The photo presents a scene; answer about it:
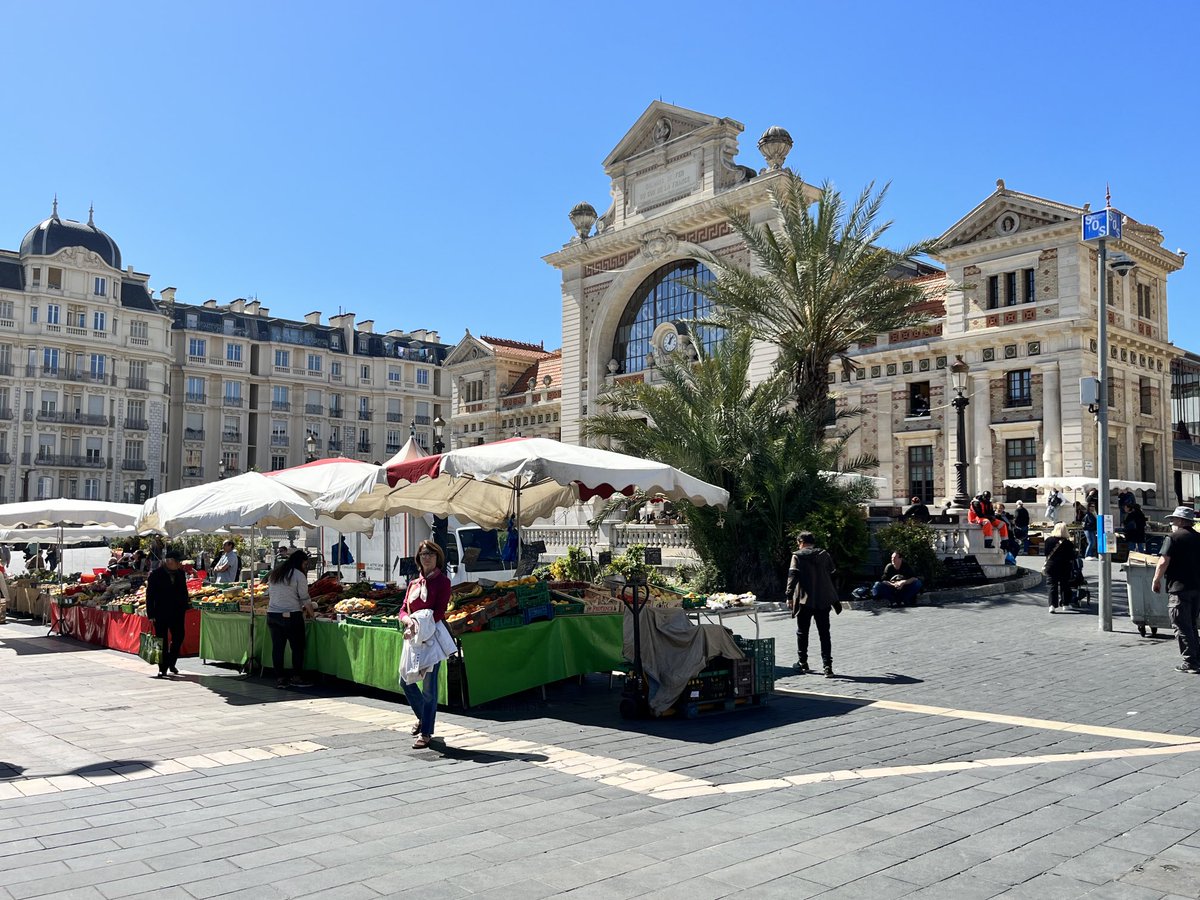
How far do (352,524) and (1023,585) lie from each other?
46.2 ft

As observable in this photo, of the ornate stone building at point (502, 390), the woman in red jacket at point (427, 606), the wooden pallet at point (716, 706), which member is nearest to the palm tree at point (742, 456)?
the wooden pallet at point (716, 706)

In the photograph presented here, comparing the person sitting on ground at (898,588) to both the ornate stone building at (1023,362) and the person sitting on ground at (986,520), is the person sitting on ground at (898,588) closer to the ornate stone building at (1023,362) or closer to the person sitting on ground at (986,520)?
the person sitting on ground at (986,520)

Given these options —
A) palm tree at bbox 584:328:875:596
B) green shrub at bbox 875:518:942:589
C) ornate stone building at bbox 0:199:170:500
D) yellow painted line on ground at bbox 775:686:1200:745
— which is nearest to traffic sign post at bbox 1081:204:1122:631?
green shrub at bbox 875:518:942:589

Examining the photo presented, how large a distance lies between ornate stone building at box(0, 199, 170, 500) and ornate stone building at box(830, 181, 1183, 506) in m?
45.5

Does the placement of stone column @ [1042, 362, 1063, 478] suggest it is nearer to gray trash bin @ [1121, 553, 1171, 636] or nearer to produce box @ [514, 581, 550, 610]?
gray trash bin @ [1121, 553, 1171, 636]

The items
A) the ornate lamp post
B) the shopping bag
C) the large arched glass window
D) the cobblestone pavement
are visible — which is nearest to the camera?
the cobblestone pavement

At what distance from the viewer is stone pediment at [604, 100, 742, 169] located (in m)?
38.7

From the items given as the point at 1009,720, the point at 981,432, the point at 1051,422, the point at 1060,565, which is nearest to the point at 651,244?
the point at 981,432

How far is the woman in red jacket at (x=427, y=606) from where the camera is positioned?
7.66 m

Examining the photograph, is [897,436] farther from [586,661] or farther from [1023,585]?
[586,661]

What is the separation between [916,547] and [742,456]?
4.04 metres

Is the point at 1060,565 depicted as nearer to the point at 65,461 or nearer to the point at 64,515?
the point at 64,515

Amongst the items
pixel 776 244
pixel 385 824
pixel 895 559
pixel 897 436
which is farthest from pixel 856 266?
pixel 897 436

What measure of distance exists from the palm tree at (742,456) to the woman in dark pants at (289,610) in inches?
411
